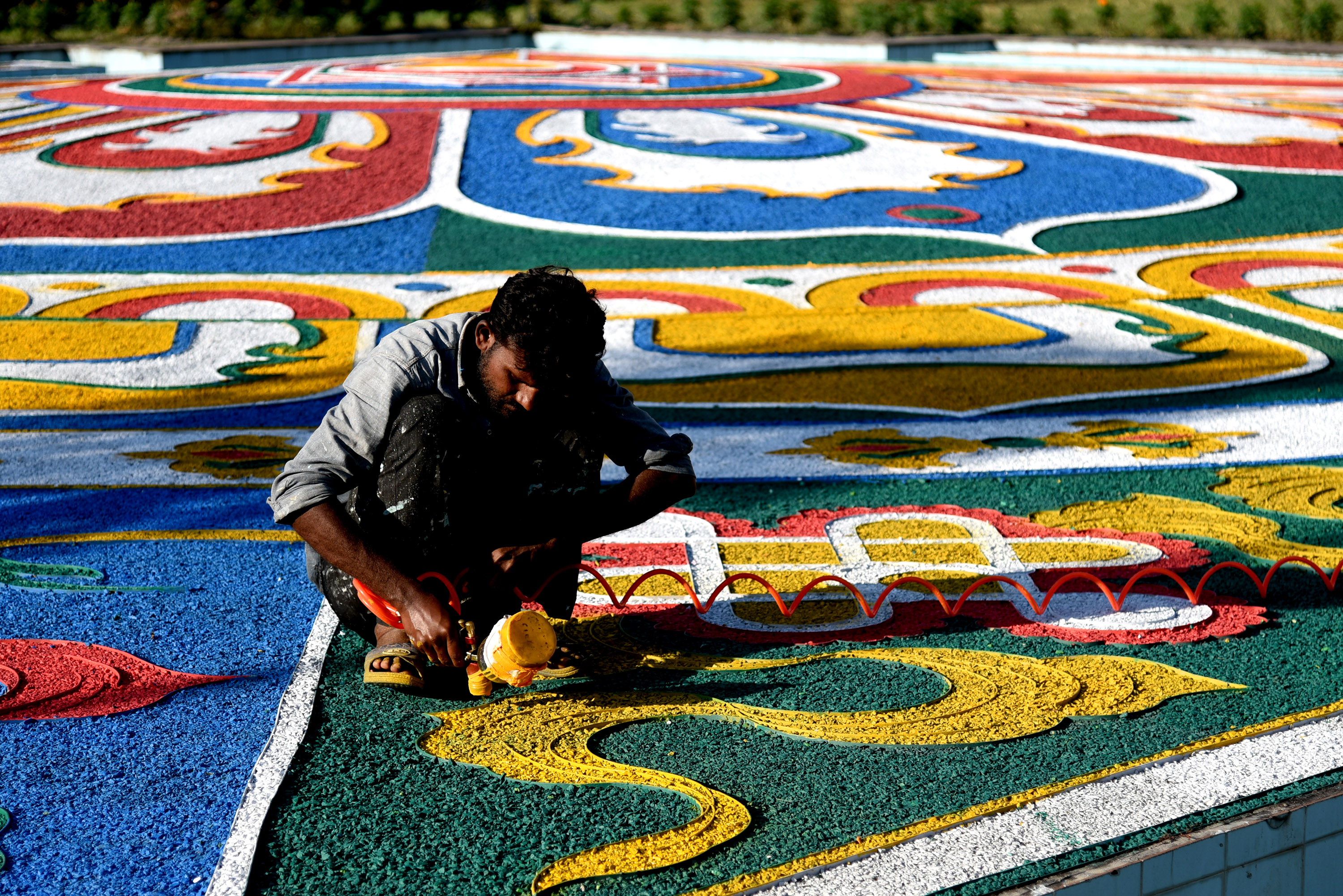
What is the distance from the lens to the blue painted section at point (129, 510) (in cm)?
377

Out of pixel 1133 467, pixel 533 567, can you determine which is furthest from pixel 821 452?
pixel 533 567

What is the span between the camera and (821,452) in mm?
4574

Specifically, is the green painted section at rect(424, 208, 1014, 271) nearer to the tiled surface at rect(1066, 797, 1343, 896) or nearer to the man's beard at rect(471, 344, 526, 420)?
the man's beard at rect(471, 344, 526, 420)

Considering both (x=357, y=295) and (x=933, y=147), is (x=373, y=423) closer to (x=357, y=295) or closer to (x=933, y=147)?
(x=357, y=295)

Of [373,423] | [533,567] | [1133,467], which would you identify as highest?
[373,423]

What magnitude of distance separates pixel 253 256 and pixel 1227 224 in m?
5.42

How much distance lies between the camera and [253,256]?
24.3ft

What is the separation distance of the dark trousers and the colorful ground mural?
0.20 meters

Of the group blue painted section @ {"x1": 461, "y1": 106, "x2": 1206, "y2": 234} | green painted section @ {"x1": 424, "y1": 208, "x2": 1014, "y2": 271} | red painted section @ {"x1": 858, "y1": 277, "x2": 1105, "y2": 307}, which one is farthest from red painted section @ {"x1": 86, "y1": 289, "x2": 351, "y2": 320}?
red painted section @ {"x1": 858, "y1": 277, "x2": 1105, "y2": 307}

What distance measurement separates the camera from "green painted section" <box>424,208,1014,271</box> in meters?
7.39

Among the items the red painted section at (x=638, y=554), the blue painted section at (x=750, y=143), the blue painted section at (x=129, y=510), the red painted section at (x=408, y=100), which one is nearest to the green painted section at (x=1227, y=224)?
the blue painted section at (x=750, y=143)

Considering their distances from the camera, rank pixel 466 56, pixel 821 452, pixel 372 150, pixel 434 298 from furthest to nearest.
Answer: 1. pixel 466 56
2. pixel 372 150
3. pixel 434 298
4. pixel 821 452

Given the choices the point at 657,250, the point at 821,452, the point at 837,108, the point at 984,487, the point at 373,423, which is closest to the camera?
the point at 373,423

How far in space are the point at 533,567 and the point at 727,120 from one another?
335 inches
